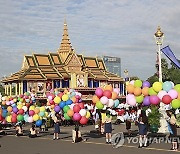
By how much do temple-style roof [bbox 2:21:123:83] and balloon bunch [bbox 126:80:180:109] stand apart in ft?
105

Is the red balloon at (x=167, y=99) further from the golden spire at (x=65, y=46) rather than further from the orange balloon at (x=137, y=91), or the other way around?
the golden spire at (x=65, y=46)

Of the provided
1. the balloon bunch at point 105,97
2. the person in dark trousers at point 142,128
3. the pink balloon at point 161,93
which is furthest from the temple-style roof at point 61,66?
the pink balloon at point 161,93

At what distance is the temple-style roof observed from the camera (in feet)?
156

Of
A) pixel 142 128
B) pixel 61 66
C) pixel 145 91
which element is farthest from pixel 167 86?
pixel 61 66

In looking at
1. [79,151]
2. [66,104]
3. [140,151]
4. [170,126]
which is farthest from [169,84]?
[66,104]

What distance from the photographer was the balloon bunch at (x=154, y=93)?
13.3m

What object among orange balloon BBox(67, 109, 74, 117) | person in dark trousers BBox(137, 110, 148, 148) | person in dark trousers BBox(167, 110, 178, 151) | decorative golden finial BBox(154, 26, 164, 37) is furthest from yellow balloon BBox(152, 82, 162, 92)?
decorative golden finial BBox(154, 26, 164, 37)

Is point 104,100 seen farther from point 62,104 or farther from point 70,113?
point 62,104

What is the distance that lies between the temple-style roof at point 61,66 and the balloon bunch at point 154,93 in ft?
105

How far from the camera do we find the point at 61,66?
A: 51.0 meters

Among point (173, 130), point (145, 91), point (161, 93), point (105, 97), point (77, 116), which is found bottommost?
point (173, 130)

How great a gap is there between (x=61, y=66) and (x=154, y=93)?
37.6 metres

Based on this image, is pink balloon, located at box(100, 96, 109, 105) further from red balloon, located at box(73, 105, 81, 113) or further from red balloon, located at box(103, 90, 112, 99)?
red balloon, located at box(73, 105, 81, 113)

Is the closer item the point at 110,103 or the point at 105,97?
the point at 105,97
